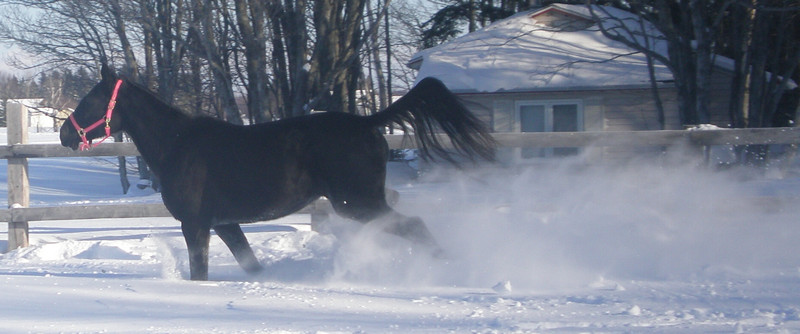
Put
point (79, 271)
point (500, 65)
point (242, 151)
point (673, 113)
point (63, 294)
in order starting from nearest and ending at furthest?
point (63, 294)
point (242, 151)
point (79, 271)
point (673, 113)
point (500, 65)

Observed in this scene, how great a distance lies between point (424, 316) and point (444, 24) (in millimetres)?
23490

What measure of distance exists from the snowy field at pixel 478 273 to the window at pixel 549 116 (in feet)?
26.7

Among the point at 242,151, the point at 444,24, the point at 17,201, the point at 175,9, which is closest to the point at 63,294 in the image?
the point at 242,151

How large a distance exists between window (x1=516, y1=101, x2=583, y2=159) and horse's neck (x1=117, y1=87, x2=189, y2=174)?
471 inches

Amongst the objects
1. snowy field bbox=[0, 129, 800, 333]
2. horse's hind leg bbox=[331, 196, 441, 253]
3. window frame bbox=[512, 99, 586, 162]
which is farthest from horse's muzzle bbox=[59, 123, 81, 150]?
window frame bbox=[512, 99, 586, 162]

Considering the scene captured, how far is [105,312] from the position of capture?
4.27 m

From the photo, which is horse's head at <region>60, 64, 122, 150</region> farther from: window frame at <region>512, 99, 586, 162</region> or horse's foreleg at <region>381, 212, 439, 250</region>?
window frame at <region>512, 99, 586, 162</region>

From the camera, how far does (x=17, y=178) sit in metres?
7.39

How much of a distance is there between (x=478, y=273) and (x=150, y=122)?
288 centimetres

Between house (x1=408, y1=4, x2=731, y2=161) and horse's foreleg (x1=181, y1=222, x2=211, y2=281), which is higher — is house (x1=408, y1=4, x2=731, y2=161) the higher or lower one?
the higher one

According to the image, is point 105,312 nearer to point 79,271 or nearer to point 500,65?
point 79,271

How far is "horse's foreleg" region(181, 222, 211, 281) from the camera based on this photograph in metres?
5.38

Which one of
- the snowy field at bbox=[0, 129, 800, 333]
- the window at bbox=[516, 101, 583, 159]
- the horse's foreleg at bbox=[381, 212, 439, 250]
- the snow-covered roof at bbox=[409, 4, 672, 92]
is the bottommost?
the snowy field at bbox=[0, 129, 800, 333]

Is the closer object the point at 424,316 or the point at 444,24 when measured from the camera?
the point at 424,316
